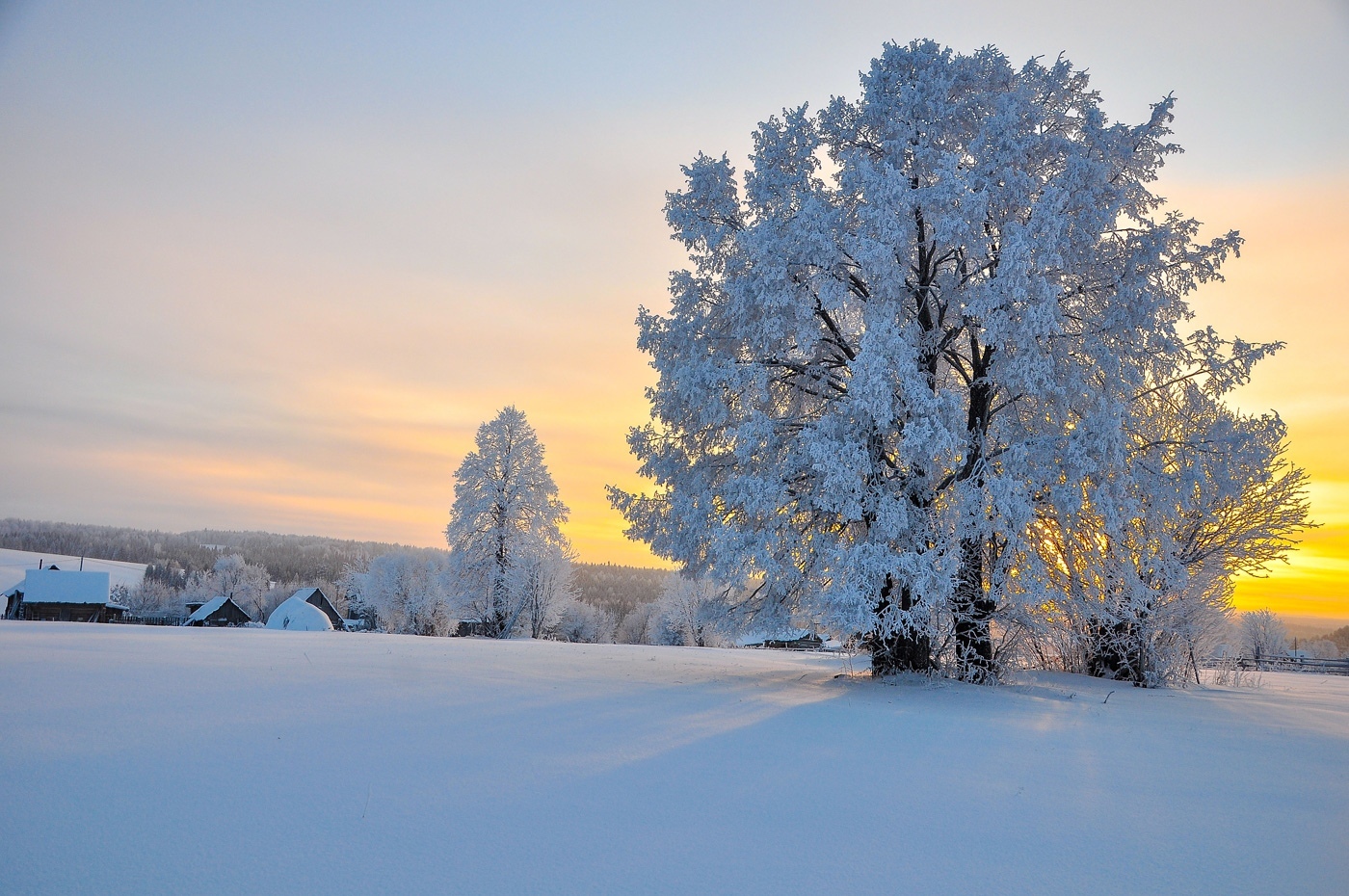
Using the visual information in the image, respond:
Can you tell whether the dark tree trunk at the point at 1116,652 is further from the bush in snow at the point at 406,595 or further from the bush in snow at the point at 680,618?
the bush in snow at the point at 406,595

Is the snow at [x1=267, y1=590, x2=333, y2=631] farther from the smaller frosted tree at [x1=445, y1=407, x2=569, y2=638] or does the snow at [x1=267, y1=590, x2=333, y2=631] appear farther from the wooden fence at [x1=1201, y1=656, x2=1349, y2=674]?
the wooden fence at [x1=1201, y1=656, x2=1349, y2=674]

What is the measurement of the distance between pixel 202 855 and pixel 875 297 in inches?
411

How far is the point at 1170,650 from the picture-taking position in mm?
13633

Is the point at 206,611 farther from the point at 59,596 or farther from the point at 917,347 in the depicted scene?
the point at 917,347

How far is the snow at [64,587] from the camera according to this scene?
47406mm

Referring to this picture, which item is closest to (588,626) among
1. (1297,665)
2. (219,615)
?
(219,615)

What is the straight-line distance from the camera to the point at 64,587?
48156 mm

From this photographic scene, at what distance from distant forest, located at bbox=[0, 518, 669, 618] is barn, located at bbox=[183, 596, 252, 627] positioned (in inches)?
2046

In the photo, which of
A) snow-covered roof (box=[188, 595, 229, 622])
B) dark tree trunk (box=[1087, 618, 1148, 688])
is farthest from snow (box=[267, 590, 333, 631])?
dark tree trunk (box=[1087, 618, 1148, 688])

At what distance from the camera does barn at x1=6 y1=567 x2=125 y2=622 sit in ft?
154

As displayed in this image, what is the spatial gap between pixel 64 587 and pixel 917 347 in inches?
2244

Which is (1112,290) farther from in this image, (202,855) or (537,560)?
(537,560)

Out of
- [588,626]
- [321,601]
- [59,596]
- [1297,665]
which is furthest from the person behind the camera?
[588,626]

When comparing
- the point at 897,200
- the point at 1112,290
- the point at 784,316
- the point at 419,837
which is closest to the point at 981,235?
the point at 897,200
